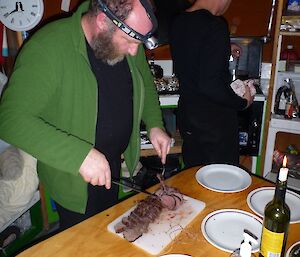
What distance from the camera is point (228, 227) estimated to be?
117 cm

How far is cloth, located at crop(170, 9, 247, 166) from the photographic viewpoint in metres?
1.72

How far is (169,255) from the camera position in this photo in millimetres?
1030

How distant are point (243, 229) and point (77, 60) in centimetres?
81

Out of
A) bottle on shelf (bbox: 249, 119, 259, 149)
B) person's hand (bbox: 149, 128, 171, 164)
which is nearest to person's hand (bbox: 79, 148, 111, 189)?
person's hand (bbox: 149, 128, 171, 164)

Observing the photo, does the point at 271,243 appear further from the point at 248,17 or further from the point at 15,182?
the point at 248,17

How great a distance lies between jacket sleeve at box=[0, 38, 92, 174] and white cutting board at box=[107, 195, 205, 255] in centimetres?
27

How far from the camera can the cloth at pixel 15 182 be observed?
190cm

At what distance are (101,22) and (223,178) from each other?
773 mm

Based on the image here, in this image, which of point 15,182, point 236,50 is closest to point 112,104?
point 15,182

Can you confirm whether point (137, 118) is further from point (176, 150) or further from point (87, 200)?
point (176, 150)

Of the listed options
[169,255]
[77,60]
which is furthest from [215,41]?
[169,255]

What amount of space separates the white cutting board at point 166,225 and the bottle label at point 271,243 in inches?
11.8

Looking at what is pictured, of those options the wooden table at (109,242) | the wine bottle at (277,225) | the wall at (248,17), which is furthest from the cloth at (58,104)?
the wall at (248,17)

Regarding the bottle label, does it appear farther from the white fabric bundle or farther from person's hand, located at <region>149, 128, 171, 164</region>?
the white fabric bundle
